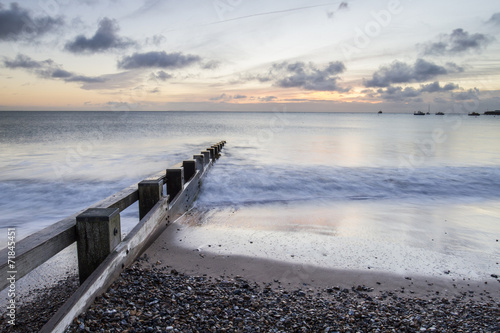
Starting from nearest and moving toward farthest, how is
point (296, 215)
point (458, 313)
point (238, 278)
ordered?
point (458, 313) → point (238, 278) → point (296, 215)

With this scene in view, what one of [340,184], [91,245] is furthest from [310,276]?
[340,184]

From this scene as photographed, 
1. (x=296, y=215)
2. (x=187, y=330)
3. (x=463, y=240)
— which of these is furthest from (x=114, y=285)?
(x=463, y=240)

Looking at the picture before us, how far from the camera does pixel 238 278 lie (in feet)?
13.4

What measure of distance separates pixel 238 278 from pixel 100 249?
1.81 metres

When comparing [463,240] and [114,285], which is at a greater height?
[114,285]

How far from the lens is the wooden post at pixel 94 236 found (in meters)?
2.88

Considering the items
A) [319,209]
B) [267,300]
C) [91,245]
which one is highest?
[91,245]

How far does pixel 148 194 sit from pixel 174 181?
1.41 meters

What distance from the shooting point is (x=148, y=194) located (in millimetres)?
4684

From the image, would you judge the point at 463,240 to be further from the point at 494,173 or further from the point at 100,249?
the point at 494,173

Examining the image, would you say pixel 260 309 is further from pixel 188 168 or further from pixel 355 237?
pixel 188 168

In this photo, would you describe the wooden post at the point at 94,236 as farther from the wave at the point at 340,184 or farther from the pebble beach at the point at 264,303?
the wave at the point at 340,184

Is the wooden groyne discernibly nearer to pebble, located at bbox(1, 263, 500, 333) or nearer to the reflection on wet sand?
pebble, located at bbox(1, 263, 500, 333)

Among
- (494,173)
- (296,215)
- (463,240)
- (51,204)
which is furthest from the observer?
(494,173)
